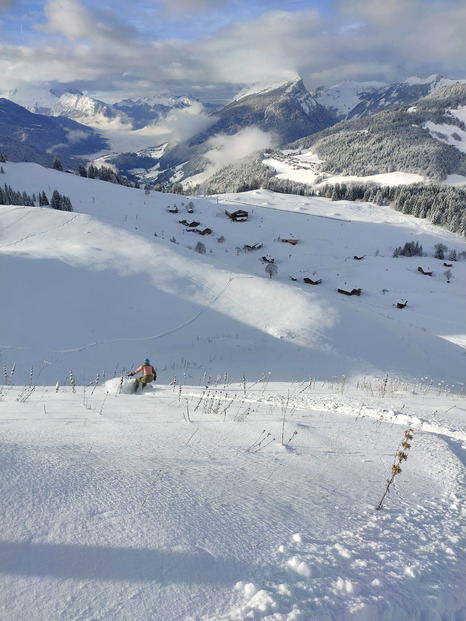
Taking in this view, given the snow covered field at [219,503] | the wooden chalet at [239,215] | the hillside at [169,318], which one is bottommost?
the hillside at [169,318]

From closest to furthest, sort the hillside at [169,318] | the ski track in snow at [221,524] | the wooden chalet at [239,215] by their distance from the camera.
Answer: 1. the ski track in snow at [221,524]
2. the hillside at [169,318]
3. the wooden chalet at [239,215]

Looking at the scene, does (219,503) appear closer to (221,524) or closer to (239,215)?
(221,524)

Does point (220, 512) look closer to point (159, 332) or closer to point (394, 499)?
point (394, 499)

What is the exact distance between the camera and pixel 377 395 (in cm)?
1023

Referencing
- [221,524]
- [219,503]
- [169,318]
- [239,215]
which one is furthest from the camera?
[239,215]

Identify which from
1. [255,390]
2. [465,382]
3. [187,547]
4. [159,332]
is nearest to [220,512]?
[187,547]

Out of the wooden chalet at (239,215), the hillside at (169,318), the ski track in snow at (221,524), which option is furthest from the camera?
the wooden chalet at (239,215)

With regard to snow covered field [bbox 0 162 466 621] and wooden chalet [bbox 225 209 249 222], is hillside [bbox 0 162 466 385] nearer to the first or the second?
snow covered field [bbox 0 162 466 621]

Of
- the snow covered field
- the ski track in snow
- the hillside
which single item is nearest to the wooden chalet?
the hillside

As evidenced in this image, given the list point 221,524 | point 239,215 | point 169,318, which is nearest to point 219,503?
point 221,524

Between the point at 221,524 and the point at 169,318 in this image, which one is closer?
the point at 221,524

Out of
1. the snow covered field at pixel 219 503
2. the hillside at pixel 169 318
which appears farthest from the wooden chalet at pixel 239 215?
the snow covered field at pixel 219 503

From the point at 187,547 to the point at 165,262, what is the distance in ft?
71.4

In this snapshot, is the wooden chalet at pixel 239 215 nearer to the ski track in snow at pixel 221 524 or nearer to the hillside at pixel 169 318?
the hillside at pixel 169 318
